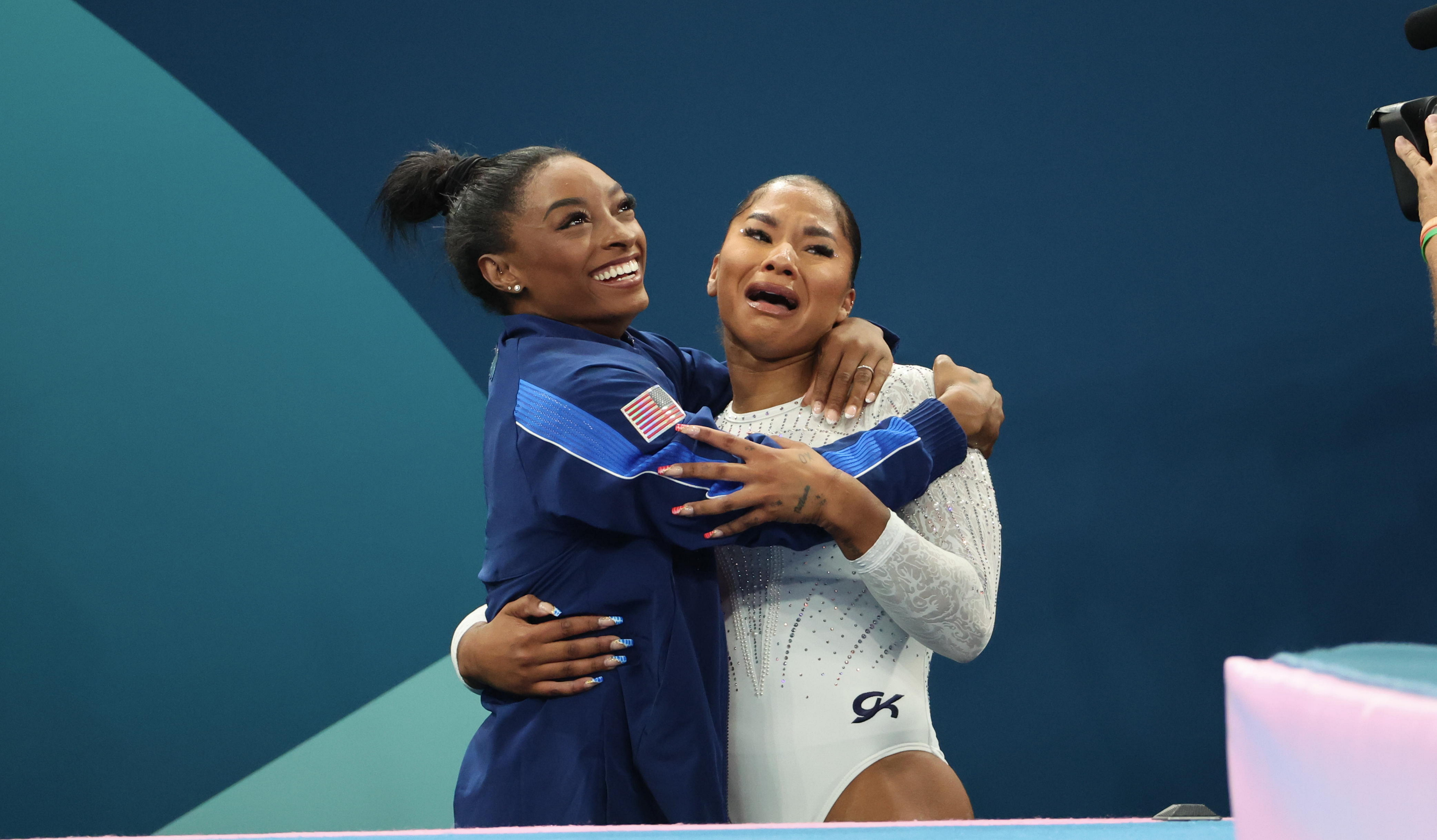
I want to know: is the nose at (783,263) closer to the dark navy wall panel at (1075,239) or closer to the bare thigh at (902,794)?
the bare thigh at (902,794)

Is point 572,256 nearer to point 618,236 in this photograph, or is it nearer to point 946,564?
point 618,236

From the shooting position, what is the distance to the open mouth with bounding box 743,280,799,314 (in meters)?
1.52

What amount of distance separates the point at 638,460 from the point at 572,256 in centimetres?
38

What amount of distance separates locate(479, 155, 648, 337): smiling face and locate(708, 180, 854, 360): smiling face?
0.45 ft

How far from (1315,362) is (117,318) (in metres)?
3.17

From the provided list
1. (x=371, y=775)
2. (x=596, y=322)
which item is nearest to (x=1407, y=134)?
(x=596, y=322)

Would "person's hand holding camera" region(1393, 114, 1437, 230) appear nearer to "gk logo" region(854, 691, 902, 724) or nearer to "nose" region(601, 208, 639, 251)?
"gk logo" region(854, 691, 902, 724)

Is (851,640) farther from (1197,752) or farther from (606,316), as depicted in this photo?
(1197,752)

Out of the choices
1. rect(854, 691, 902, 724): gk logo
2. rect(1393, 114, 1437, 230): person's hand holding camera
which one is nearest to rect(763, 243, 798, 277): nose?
rect(854, 691, 902, 724): gk logo

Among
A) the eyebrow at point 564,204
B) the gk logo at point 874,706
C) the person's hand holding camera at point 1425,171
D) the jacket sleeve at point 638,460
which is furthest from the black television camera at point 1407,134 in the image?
the eyebrow at point 564,204

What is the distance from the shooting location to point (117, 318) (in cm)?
286

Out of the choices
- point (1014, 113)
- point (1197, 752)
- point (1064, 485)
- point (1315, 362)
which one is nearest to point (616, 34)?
point (1014, 113)

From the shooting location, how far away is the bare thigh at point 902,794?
4.20 ft

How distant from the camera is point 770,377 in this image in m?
1.60
